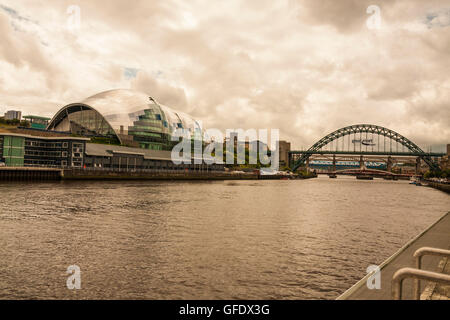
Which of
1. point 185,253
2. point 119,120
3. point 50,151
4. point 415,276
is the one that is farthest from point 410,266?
point 119,120

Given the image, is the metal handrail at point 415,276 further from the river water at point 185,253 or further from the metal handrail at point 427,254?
the river water at point 185,253

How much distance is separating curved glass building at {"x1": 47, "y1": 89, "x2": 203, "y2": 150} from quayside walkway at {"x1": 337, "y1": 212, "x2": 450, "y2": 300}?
106972mm

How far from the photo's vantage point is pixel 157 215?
94.2 ft

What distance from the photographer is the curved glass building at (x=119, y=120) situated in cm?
11844

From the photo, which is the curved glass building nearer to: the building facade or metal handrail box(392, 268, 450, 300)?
the building facade

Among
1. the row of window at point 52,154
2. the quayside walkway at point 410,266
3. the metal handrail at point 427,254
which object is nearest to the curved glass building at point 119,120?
the row of window at point 52,154

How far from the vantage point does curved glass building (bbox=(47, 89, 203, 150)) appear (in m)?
118

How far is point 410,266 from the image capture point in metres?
11.1

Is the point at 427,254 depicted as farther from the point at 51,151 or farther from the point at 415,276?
the point at 51,151

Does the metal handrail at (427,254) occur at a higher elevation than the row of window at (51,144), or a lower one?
lower

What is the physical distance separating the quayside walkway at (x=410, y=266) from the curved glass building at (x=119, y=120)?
10697 centimetres

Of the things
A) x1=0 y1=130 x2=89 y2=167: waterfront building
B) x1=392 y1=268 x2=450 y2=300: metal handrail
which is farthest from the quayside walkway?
x1=0 y1=130 x2=89 y2=167: waterfront building

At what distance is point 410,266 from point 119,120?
117 metres

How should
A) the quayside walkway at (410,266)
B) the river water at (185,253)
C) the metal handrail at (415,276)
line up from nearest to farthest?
1. the metal handrail at (415,276)
2. the quayside walkway at (410,266)
3. the river water at (185,253)
